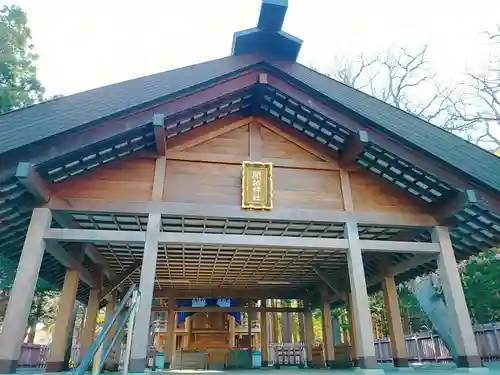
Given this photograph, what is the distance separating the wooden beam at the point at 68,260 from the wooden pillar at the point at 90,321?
0.24 meters

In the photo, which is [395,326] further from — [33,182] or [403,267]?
[33,182]

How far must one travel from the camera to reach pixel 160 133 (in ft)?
18.4

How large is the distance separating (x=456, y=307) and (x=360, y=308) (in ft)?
5.47

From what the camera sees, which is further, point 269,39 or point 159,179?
point 269,39

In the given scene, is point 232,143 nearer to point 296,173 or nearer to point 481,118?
point 296,173

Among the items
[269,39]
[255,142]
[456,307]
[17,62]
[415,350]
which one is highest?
[17,62]

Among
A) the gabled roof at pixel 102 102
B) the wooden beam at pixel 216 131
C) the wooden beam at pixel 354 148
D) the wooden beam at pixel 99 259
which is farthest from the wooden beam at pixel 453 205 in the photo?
the wooden beam at pixel 99 259

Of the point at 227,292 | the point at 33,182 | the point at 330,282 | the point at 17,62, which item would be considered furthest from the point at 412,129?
the point at 17,62

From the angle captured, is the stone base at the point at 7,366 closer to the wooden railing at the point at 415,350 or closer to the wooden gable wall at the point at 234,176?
the wooden gable wall at the point at 234,176

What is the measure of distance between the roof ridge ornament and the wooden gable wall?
124 cm

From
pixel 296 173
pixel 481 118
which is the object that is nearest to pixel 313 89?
pixel 296 173

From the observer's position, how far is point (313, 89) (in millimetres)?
5996

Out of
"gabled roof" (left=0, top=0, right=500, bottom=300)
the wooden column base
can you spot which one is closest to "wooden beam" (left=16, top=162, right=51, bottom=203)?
"gabled roof" (left=0, top=0, right=500, bottom=300)

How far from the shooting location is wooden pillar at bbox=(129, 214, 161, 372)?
4.69m
